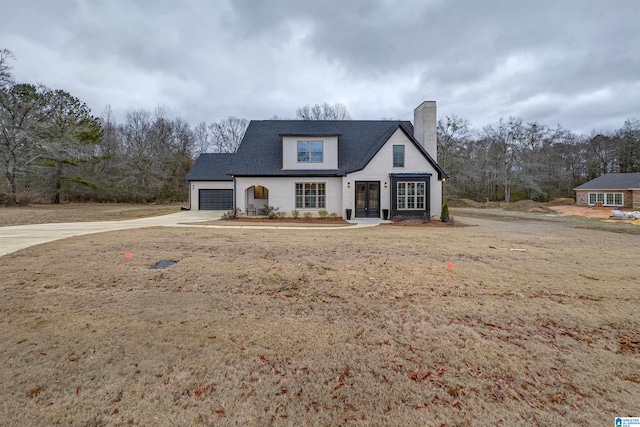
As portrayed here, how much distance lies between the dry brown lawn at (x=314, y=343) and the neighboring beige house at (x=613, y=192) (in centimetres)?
3345

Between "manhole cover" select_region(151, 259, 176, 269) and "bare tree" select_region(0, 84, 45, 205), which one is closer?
"manhole cover" select_region(151, 259, 176, 269)

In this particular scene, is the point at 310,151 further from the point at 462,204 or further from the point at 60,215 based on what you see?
the point at 462,204

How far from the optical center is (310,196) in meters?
18.0

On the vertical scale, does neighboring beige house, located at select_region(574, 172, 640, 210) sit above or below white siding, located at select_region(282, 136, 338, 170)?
below

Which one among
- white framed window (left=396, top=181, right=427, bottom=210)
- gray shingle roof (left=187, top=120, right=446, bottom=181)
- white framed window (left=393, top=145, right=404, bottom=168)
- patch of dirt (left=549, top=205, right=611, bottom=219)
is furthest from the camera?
patch of dirt (left=549, top=205, right=611, bottom=219)

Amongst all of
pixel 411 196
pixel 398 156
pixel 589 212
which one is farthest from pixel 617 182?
pixel 398 156

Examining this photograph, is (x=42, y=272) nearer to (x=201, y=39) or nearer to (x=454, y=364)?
(x=454, y=364)

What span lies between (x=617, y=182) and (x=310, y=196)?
35.2 meters

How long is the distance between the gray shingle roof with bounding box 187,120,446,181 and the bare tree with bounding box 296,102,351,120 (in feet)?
63.4

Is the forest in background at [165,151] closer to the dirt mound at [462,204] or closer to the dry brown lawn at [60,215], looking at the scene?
the dirt mound at [462,204]

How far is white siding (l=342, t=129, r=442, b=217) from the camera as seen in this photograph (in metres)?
17.3

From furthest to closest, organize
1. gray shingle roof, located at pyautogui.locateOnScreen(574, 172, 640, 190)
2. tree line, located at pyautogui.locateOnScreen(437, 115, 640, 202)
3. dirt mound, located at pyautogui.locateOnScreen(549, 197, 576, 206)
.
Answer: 1. tree line, located at pyautogui.locateOnScreen(437, 115, 640, 202)
2. dirt mound, located at pyautogui.locateOnScreen(549, 197, 576, 206)
3. gray shingle roof, located at pyautogui.locateOnScreen(574, 172, 640, 190)

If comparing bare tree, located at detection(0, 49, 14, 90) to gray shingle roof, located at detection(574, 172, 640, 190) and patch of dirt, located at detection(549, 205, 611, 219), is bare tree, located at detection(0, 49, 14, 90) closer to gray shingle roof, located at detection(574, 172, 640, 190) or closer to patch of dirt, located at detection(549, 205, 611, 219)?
patch of dirt, located at detection(549, 205, 611, 219)

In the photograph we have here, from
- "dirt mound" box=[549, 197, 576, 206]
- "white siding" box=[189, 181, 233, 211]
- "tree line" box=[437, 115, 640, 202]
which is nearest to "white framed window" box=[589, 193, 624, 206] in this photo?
"dirt mound" box=[549, 197, 576, 206]
